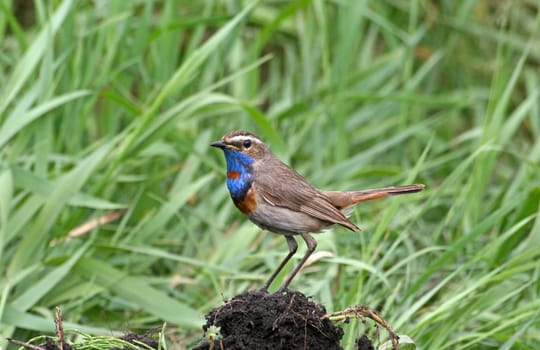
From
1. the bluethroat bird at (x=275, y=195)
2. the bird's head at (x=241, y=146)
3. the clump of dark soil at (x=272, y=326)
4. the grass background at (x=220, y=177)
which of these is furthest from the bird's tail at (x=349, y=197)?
the clump of dark soil at (x=272, y=326)

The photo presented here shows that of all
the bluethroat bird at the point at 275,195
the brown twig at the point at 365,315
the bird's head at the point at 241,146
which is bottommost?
the brown twig at the point at 365,315

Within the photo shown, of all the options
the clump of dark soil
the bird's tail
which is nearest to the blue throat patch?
the bird's tail

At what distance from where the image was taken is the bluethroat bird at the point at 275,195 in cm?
426

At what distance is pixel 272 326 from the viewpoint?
3541mm

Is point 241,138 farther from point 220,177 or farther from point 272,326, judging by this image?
point 220,177

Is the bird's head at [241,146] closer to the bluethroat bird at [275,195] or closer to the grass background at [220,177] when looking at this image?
the bluethroat bird at [275,195]

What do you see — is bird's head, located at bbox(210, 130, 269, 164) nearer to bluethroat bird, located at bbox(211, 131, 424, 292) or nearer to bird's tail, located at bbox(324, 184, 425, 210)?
bluethroat bird, located at bbox(211, 131, 424, 292)

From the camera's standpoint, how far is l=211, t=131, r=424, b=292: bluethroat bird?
4.26 m

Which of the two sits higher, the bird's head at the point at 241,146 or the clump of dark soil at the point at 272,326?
the bird's head at the point at 241,146

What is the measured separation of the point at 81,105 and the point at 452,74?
357 centimetres

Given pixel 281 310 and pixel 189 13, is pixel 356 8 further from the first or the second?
pixel 281 310

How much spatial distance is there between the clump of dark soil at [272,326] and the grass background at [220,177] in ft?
1.62

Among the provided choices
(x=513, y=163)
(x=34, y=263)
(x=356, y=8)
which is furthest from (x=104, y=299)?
(x=513, y=163)

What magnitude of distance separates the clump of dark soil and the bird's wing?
0.73 m
